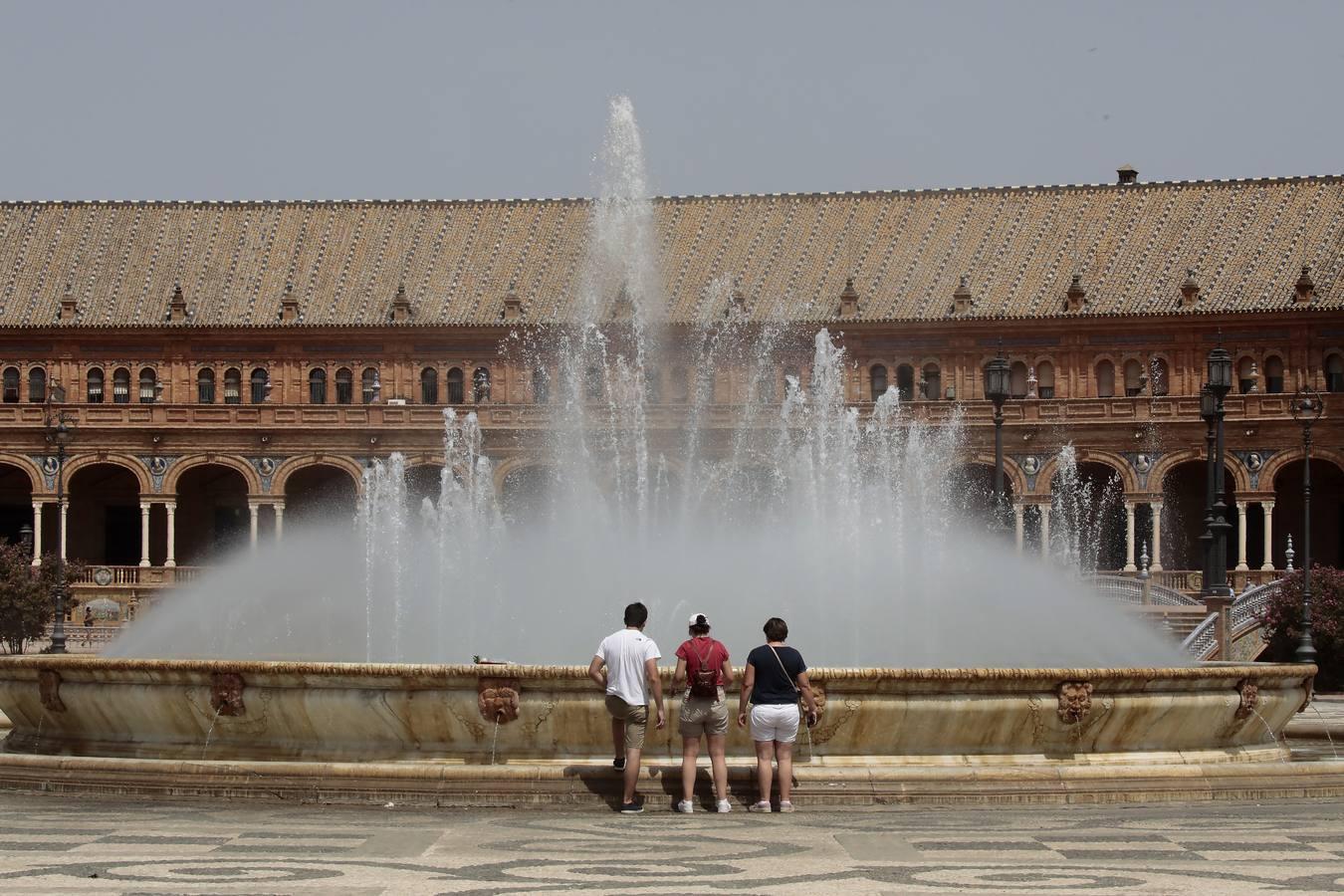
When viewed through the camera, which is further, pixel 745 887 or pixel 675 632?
pixel 675 632

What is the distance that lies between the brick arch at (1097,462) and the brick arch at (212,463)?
73.5 feet

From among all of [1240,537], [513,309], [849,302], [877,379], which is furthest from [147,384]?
[1240,537]

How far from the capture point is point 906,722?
16906 mm

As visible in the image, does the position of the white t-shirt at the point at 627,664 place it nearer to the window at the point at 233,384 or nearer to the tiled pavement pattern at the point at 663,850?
the tiled pavement pattern at the point at 663,850

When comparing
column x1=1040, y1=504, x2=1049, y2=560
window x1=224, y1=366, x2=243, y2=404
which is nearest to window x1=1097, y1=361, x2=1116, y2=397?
column x1=1040, y1=504, x2=1049, y2=560

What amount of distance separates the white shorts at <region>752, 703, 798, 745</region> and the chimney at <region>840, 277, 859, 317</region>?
5319 cm

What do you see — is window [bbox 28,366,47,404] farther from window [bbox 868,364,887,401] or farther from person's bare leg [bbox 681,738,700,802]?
person's bare leg [bbox 681,738,700,802]

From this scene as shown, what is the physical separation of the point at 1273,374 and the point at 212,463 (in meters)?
30.5

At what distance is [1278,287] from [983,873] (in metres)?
55.5

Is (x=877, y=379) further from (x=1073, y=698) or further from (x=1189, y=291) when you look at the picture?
(x=1073, y=698)

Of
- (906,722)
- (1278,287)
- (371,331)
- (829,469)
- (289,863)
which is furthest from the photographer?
(371,331)

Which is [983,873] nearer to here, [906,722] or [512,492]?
[906,722]

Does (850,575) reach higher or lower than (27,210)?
lower

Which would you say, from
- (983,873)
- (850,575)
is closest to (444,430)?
(850,575)
